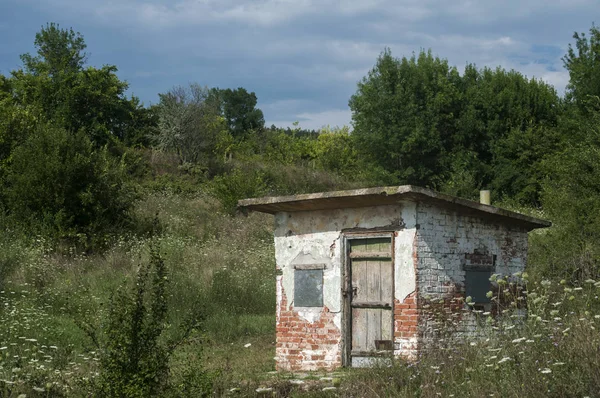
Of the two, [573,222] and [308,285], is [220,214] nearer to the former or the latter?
[573,222]

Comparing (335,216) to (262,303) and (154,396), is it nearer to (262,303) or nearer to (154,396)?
(154,396)

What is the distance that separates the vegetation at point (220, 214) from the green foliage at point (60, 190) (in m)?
0.06

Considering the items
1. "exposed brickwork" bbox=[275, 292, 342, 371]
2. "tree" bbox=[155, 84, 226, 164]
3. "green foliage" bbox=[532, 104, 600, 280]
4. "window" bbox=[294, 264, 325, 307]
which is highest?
A: "tree" bbox=[155, 84, 226, 164]

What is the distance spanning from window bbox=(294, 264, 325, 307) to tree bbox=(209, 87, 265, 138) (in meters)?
50.8

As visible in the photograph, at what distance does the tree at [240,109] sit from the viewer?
63688 mm

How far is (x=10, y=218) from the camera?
23844 mm

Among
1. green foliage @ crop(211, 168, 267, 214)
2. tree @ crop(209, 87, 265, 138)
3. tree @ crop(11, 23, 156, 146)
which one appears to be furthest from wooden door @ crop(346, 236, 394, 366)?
tree @ crop(209, 87, 265, 138)

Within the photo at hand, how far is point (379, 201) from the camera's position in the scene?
11844 mm

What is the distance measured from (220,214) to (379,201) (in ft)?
61.9

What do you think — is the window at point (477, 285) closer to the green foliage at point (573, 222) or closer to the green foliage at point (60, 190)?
the green foliage at point (573, 222)

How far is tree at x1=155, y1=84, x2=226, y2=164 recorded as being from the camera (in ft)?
128

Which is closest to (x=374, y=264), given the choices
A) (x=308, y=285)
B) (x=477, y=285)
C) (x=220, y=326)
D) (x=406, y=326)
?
(x=406, y=326)

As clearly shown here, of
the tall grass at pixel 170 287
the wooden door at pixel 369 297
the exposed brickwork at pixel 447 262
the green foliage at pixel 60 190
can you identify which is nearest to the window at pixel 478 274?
the exposed brickwork at pixel 447 262

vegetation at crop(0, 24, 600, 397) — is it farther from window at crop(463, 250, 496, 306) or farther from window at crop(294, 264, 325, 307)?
window at crop(294, 264, 325, 307)
